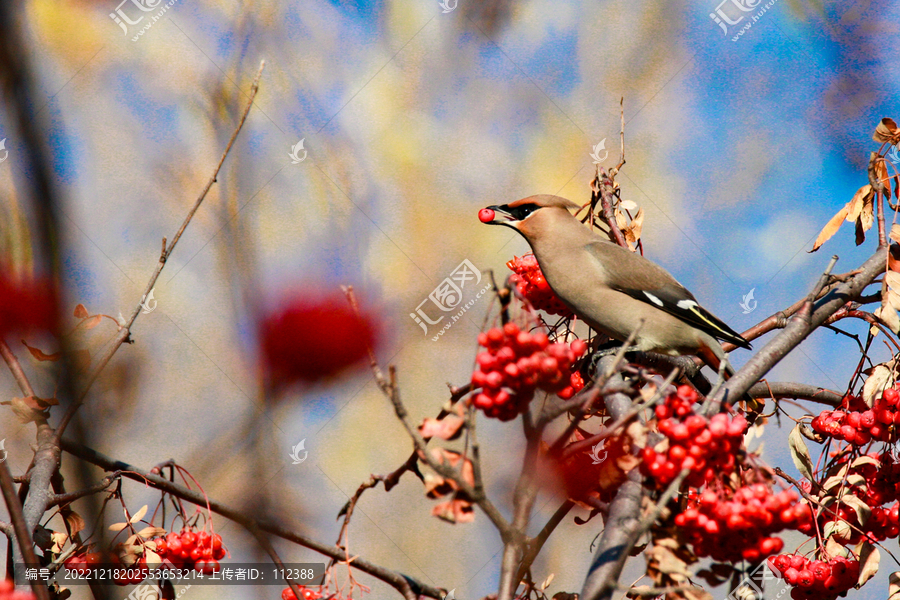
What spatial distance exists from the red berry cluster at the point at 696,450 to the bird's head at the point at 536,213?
2.15 m

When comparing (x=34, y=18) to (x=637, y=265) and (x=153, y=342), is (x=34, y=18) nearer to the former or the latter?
(x=153, y=342)

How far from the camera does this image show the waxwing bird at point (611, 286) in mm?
3203

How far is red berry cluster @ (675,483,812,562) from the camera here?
1368 mm

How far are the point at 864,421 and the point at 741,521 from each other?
3.80 ft

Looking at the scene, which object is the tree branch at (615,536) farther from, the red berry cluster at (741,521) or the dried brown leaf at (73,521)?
the dried brown leaf at (73,521)

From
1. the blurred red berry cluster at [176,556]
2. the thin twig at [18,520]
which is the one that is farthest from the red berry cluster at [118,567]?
the thin twig at [18,520]

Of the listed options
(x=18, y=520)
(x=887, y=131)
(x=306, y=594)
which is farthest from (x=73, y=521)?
(x=887, y=131)

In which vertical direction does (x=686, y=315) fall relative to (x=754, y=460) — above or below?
above

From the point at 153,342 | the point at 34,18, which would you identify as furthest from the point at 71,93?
the point at 153,342

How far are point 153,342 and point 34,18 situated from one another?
7.74 feet

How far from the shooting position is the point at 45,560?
187 cm

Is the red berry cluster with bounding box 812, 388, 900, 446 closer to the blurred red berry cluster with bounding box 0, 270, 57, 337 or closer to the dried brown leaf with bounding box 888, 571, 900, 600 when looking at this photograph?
the dried brown leaf with bounding box 888, 571, 900, 600

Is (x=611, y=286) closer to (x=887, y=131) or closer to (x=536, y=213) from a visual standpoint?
(x=536, y=213)

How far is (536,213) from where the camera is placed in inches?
140
